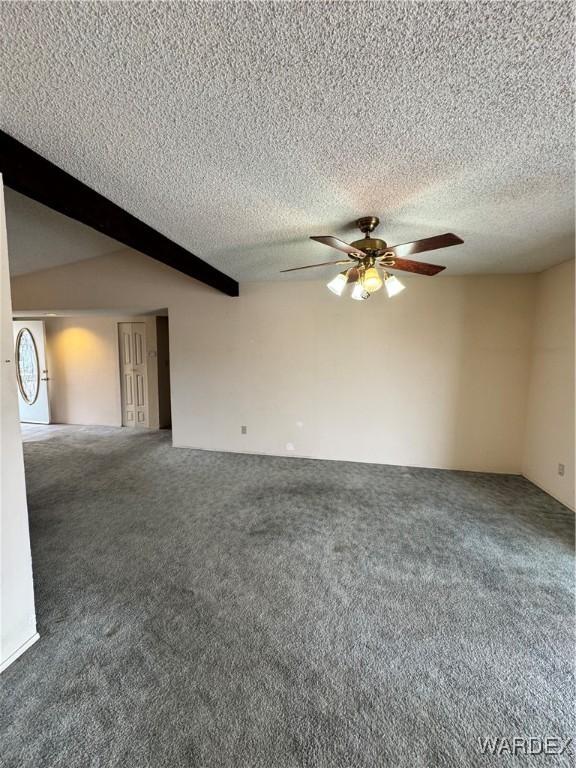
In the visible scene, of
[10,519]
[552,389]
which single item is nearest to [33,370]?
[10,519]

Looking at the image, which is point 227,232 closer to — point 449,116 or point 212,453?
point 449,116

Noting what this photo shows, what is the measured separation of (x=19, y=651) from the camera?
154 cm

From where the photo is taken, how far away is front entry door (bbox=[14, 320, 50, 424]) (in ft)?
21.3

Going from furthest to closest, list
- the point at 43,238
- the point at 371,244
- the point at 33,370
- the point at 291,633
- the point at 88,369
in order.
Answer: the point at 33,370
the point at 88,369
the point at 43,238
the point at 371,244
the point at 291,633

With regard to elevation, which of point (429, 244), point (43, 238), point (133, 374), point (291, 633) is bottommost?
point (291, 633)

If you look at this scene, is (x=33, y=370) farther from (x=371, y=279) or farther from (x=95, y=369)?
(x=371, y=279)

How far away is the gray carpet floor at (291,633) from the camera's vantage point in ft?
3.99

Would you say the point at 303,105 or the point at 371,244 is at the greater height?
the point at 303,105

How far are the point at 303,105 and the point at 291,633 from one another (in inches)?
95.5

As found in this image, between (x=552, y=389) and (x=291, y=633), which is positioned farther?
(x=552, y=389)

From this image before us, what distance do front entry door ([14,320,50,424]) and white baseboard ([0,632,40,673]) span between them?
20.1 ft

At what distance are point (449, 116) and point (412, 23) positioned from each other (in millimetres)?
482

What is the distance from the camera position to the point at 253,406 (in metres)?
4.60

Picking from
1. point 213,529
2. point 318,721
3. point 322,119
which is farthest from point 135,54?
point 213,529
